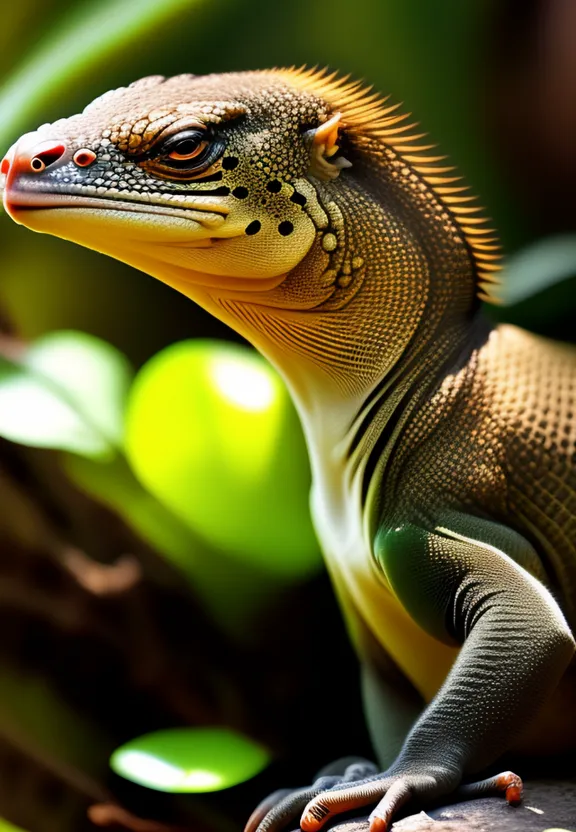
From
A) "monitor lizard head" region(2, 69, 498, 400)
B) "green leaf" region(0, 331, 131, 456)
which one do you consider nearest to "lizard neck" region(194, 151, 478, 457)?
"monitor lizard head" region(2, 69, 498, 400)

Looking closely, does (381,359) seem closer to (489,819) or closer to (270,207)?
(270,207)

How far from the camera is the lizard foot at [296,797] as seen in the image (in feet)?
3.36

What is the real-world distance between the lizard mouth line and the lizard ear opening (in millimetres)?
141

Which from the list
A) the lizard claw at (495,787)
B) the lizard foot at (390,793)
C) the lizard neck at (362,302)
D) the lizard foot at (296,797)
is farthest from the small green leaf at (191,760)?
the lizard neck at (362,302)

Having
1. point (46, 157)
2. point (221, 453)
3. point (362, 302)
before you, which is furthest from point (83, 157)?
point (221, 453)

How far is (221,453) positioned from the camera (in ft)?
4.58

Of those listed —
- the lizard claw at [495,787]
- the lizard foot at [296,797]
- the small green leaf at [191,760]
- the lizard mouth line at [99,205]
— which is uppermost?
the lizard mouth line at [99,205]

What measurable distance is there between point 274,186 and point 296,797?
28.8 inches

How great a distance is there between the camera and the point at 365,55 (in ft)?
5.52

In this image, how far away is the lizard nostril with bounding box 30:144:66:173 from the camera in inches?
37.7

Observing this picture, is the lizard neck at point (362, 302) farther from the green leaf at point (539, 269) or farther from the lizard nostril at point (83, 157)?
the green leaf at point (539, 269)

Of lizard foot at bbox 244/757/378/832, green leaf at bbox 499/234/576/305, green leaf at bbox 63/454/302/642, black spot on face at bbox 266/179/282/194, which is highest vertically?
green leaf at bbox 499/234/576/305

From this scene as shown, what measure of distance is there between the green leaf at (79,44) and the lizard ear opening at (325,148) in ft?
1.89

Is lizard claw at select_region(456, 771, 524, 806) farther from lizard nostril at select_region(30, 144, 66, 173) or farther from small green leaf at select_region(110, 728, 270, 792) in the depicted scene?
lizard nostril at select_region(30, 144, 66, 173)
